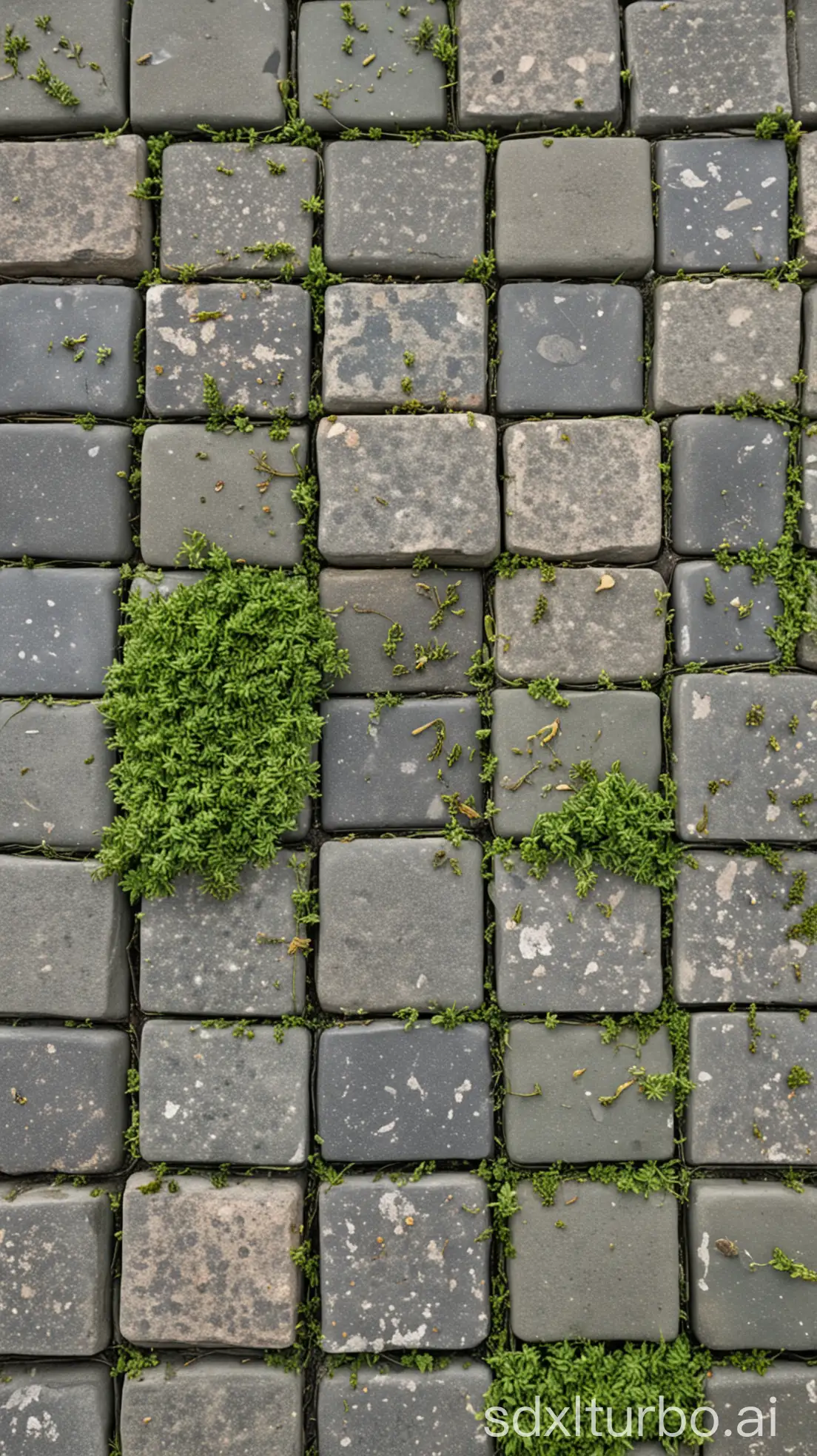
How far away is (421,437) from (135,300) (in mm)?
821

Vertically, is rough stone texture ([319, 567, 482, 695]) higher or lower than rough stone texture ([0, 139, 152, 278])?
lower

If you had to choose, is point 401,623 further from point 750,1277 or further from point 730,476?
point 750,1277

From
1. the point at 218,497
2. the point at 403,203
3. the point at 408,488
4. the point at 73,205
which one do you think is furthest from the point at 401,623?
the point at 73,205

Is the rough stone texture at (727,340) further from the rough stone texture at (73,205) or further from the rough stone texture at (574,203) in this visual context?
the rough stone texture at (73,205)

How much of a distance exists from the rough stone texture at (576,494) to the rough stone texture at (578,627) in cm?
8

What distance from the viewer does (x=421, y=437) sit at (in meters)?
2.19

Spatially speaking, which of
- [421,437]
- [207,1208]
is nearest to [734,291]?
[421,437]

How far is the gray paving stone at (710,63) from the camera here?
221cm

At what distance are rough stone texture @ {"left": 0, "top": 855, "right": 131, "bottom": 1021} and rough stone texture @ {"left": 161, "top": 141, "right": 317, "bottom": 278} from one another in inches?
61.8

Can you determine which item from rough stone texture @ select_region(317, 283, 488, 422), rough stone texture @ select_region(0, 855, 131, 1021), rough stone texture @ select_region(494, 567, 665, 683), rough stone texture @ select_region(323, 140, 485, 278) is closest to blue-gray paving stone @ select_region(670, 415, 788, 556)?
rough stone texture @ select_region(494, 567, 665, 683)

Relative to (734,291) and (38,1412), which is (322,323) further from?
(38,1412)

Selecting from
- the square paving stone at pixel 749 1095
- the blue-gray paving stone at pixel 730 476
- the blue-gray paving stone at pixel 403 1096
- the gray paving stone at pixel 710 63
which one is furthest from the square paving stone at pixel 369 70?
the square paving stone at pixel 749 1095

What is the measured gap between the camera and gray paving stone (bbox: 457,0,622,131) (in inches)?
86.9

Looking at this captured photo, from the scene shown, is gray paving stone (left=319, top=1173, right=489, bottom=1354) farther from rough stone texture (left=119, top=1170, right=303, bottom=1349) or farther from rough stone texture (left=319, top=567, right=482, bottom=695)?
rough stone texture (left=319, top=567, right=482, bottom=695)
